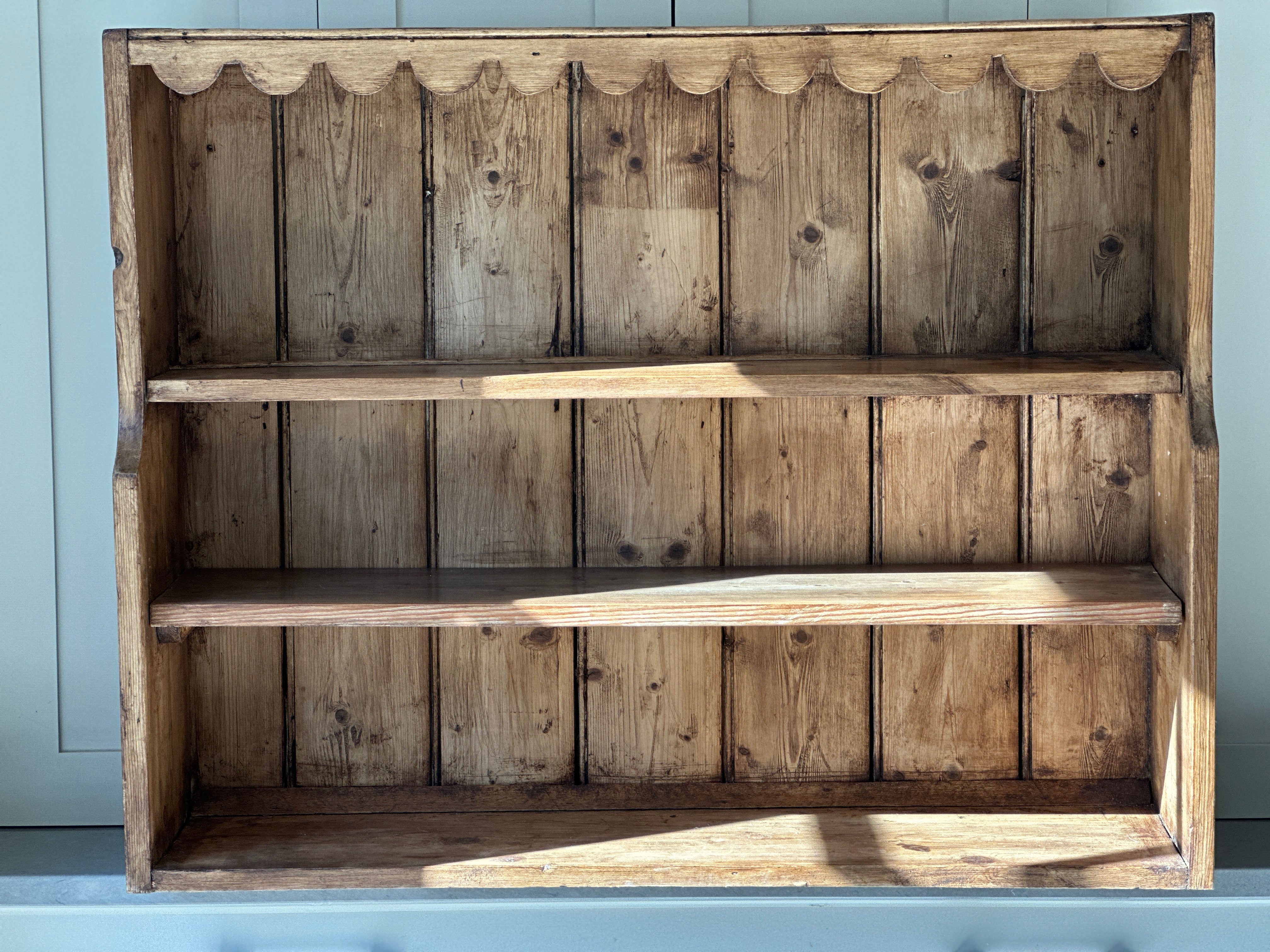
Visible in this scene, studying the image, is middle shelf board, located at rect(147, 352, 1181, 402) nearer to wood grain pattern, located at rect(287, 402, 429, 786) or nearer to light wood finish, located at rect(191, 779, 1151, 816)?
wood grain pattern, located at rect(287, 402, 429, 786)

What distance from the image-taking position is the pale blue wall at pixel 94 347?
150 cm

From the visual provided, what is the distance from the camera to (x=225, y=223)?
1487 millimetres

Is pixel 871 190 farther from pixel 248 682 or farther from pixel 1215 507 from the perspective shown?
pixel 248 682

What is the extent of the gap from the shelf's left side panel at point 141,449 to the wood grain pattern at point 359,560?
0.59 feet

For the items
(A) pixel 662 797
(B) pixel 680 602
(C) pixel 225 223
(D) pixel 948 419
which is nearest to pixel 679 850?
(A) pixel 662 797

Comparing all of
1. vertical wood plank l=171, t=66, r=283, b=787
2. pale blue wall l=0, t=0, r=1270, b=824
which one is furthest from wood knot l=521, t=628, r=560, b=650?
pale blue wall l=0, t=0, r=1270, b=824

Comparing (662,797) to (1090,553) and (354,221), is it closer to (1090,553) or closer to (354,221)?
(1090,553)

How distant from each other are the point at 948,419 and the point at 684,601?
0.48 metres

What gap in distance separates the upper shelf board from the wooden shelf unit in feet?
0.33

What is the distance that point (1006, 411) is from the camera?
1.52 m

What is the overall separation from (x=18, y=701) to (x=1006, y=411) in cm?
149

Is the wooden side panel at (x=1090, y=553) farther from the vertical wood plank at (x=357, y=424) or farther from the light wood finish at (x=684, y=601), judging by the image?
the vertical wood plank at (x=357, y=424)

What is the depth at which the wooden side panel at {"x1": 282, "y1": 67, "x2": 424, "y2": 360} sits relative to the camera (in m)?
1.48

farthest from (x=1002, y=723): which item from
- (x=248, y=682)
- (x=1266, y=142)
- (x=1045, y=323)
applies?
(x=248, y=682)
